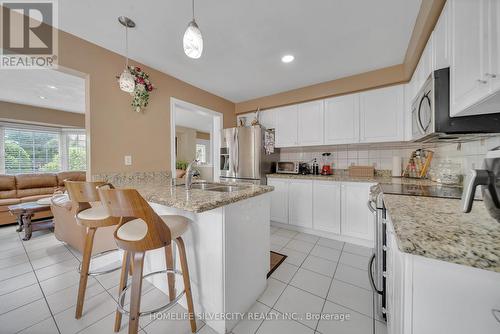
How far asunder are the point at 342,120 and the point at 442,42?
157 centimetres

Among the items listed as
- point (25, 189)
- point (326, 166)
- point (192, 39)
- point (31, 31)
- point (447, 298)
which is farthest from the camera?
point (25, 189)

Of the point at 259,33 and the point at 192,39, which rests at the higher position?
the point at 259,33

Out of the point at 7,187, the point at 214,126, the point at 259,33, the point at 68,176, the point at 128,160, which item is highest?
the point at 259,33

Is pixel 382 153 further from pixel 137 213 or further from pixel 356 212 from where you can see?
pixel 137 213

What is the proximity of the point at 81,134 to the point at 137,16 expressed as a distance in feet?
17.4

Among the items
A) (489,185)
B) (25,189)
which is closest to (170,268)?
(489,185)

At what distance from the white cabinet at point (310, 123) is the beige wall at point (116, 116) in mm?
2055

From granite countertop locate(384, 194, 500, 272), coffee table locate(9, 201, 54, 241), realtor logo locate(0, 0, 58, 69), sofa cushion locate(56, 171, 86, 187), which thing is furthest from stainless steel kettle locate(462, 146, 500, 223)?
sofa cushion locate(56, 171, 86, 187)

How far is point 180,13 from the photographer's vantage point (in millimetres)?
1572

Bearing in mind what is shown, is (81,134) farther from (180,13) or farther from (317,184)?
(317,184)

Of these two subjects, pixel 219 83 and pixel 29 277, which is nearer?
pixel 29 277

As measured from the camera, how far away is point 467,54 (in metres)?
0.95

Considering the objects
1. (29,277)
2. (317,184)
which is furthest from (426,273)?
(29,277)

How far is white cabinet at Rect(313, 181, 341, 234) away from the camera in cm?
261
